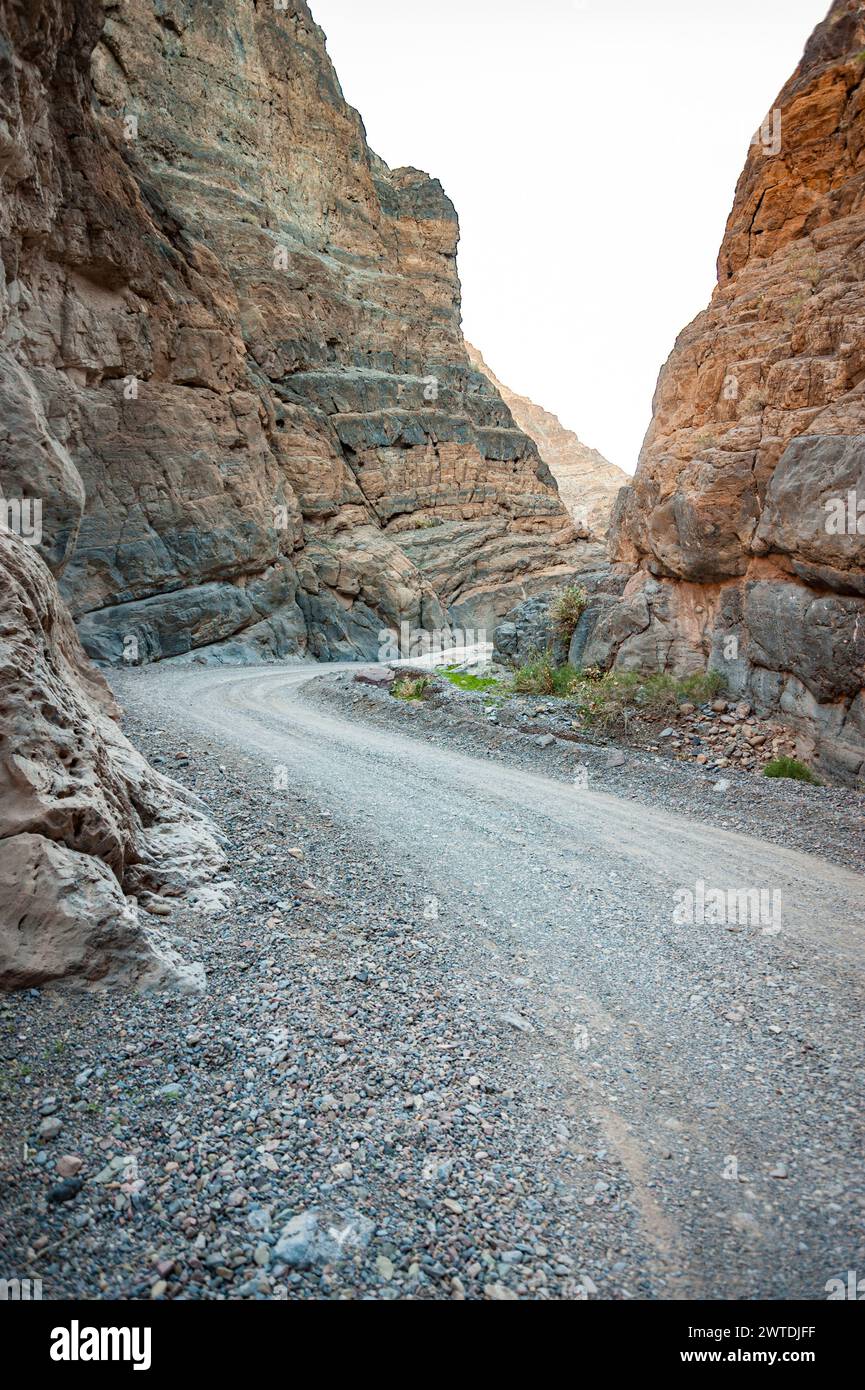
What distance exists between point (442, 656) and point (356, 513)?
23672 millimetres

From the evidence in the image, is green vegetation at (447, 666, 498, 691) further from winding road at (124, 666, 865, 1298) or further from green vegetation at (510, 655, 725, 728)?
winding road at (124, 666, 865, 1298)

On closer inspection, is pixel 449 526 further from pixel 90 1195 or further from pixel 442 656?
pixel 90 1195

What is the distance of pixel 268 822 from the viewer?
24.1ft

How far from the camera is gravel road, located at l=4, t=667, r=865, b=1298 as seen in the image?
8.94ft

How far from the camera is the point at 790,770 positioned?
1027 centimetres

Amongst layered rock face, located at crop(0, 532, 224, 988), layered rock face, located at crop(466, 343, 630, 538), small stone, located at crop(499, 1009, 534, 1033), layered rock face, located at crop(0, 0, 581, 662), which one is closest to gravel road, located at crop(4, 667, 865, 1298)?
small stone, located at crop(499, 1009, 534, 1033)

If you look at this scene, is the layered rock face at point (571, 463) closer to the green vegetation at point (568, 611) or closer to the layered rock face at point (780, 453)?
the green vegetation at point (568, 611)

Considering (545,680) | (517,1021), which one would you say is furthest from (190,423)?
(517,1021)

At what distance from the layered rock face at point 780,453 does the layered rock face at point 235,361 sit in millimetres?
12760

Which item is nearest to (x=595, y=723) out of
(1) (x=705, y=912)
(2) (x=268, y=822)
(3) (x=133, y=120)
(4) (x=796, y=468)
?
(4) (x=796, y=468)

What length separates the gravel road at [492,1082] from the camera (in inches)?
107

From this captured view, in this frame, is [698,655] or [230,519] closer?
[698,655]

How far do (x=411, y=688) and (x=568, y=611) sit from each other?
4520 mm

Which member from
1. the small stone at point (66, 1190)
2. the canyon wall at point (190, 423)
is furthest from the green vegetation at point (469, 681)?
the small stone at point (66, 1190)
